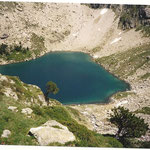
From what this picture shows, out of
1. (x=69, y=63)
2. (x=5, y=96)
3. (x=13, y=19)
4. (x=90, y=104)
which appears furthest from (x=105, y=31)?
(x=5, y=96)

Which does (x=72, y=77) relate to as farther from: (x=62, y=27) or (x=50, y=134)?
(x=62, y=27)

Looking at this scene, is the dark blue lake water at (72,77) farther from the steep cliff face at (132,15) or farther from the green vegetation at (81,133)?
the steep cliff face at (132,15)

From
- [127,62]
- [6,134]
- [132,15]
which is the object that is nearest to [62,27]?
[132,15]

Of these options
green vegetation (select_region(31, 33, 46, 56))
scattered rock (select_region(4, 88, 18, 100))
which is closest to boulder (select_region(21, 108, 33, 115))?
scattered rock (select_region(4, 88, 18, 100))

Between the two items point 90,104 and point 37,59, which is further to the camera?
point 37,59

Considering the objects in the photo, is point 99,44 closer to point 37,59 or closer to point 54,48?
point 54,48

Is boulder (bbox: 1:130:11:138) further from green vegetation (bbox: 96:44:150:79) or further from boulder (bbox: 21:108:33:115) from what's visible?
green vegetation (bbox: 96:44:150:79)

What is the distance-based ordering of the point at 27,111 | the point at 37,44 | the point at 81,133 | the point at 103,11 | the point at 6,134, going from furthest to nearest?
the point at 103,11 < the point at 37,44 < the point at 27,111 < the point at 81,133 < the point at 6,134
